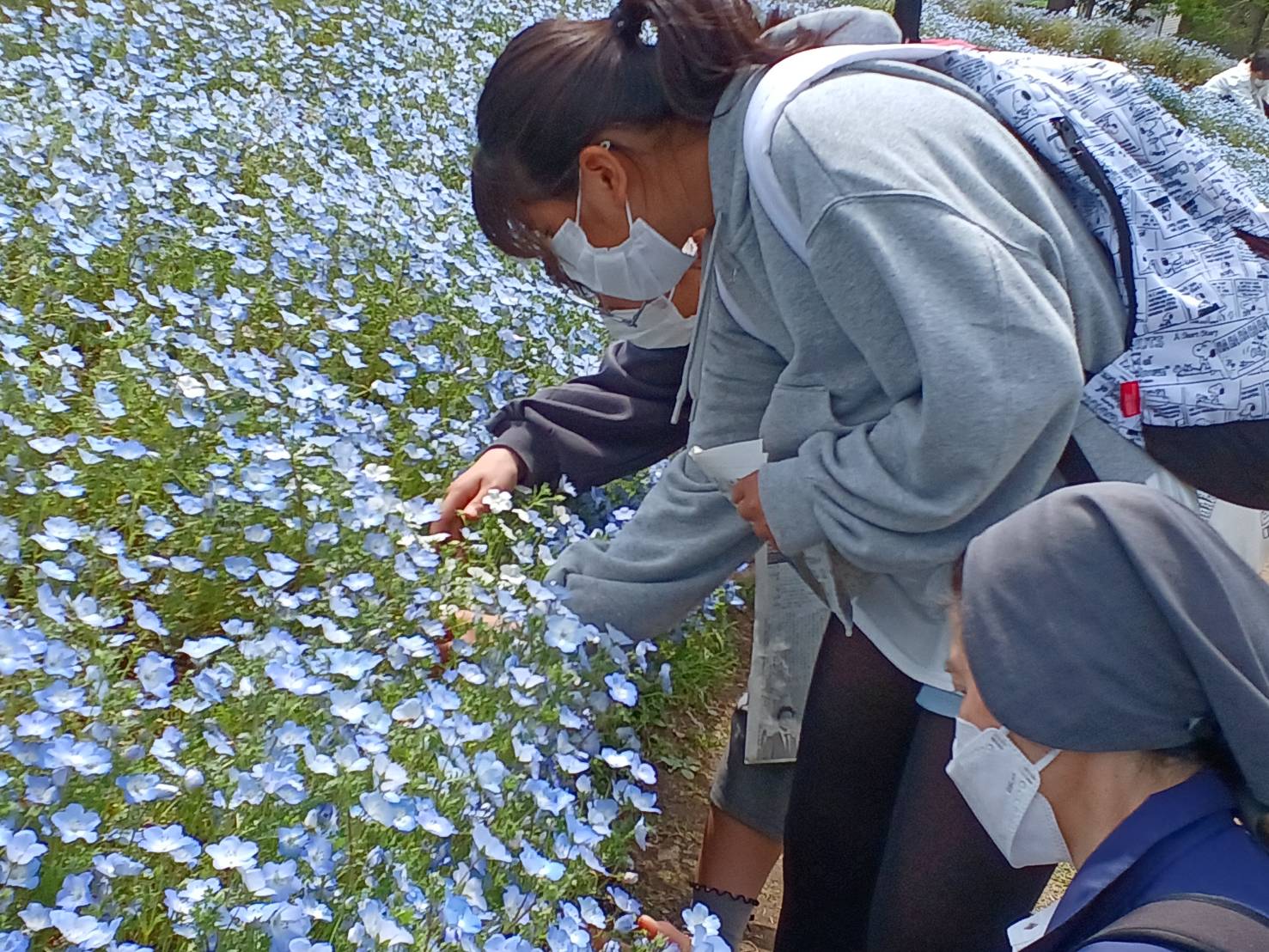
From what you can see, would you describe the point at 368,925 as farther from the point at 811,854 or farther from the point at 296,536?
the point at 296,536

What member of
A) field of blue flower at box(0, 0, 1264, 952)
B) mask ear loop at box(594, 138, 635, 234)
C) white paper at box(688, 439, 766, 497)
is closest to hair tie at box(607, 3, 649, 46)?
mask ear loop at box(594, 138, 635, 234)

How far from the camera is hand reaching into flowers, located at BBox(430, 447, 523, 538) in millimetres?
2525

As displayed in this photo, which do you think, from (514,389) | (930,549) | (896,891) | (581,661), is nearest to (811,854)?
(896,891)

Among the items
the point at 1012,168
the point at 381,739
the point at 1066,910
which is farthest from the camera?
the point at 381,739

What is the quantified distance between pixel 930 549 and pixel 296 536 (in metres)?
1.23

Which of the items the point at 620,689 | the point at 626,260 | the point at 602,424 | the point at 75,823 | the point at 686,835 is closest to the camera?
A: the point at 75,823

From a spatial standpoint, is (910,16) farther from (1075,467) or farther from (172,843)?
(172,843)

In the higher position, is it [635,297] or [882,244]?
[882,244]

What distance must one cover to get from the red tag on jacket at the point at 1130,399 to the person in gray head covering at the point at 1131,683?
22cm

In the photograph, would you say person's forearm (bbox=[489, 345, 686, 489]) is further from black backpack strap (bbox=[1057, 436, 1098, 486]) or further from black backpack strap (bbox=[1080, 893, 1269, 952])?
black backpack strap (bbox=[1080, 893, 1269, 952])

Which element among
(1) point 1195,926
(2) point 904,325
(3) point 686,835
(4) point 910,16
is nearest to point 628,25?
(2) point 904,325

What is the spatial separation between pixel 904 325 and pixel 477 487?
3.87 ft

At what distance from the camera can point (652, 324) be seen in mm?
2316

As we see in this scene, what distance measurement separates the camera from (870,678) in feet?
6.52
